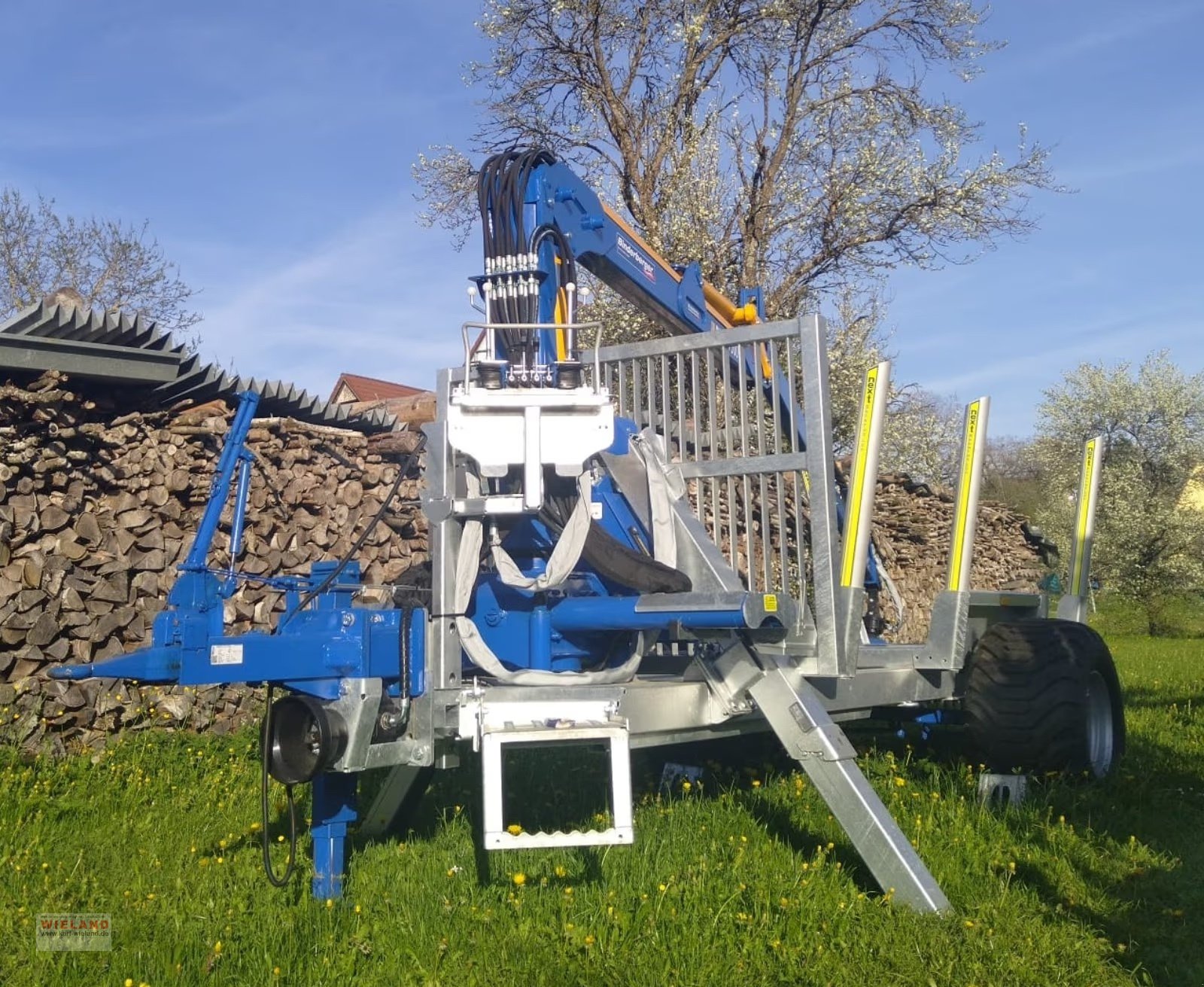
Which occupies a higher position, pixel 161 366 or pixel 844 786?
pixel 161 366


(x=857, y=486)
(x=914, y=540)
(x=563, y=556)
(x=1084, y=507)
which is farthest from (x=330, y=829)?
(x=914, y=540)

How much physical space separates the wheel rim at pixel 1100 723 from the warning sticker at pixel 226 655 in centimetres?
448

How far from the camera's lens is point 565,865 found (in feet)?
15.4

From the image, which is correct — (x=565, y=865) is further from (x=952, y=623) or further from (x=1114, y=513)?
(x=1114, y=513)

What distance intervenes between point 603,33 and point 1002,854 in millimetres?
16366

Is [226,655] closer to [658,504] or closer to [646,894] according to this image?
[646,894]

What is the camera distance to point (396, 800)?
17.2ft

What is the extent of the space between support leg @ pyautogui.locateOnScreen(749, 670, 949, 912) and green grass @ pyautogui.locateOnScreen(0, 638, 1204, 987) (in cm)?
11

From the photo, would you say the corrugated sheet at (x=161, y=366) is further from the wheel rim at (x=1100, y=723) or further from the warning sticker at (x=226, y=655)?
the wheel rim at (x=1100, y=723)

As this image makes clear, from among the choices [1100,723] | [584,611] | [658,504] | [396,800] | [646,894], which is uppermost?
[658,504]

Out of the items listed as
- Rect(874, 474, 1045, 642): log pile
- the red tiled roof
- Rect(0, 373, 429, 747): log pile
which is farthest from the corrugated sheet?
the red tiled roof

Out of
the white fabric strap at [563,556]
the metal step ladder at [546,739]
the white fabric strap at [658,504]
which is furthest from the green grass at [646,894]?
the white fabric strap at [658,504]

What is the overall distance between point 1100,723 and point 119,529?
5878mm

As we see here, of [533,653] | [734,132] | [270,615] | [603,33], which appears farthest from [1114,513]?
[533,653]
